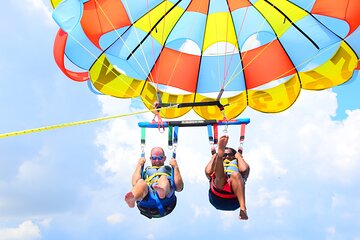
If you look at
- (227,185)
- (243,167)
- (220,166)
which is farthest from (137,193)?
(243,167)

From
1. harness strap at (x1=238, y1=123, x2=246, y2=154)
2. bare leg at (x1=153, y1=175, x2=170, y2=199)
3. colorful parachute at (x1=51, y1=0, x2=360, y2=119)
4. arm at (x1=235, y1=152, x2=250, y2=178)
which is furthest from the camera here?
colorful parachute at (x1=51, y1=0, x2=360, y2=119)

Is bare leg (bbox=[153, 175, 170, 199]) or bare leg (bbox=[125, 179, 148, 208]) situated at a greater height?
bare leg (bbox=[153, 175, 170, 199])

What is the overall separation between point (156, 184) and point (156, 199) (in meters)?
0.21

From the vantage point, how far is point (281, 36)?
795 cm

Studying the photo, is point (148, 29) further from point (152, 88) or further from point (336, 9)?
point (336, 9)

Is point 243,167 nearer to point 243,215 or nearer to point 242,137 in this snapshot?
point 242,137

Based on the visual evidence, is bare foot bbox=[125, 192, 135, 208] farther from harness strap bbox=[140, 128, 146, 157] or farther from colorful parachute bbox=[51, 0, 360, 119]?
colorful parachute bbox=[51, 0, 360, 119]

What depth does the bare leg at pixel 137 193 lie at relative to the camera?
5609 mm

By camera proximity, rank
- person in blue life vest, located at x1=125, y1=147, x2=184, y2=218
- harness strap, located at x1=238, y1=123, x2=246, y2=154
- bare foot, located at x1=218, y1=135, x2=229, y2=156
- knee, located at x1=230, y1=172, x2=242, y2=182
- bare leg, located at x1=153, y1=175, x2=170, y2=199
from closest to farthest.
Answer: bare foot, located at x1=218, y1=135, x2=229, y2=156
person in blue life vest, located at x1=125, y1=147, x2=184, y2=218
bare leg, located at x1=153, y1=175, x2=170, y2=199
knee, located at x1=230, y1=172, x2=242, y2=182
harness strap, located at x1=238, y1=123, x2=246, y2=154

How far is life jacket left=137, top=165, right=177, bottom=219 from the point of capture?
6.21 meters

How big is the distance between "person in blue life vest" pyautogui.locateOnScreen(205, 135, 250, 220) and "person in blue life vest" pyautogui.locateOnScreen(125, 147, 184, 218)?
16.7 inches

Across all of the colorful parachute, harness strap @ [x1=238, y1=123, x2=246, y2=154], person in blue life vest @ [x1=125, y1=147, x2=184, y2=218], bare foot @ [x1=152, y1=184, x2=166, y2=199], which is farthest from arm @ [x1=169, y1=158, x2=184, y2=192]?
the colorful parachute

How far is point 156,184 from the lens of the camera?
20.7ft

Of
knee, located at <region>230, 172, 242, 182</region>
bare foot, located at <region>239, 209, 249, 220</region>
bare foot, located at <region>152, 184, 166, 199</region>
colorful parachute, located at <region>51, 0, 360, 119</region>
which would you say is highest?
colorful parachute, located at <region>51, 0, 360, 119</region>
